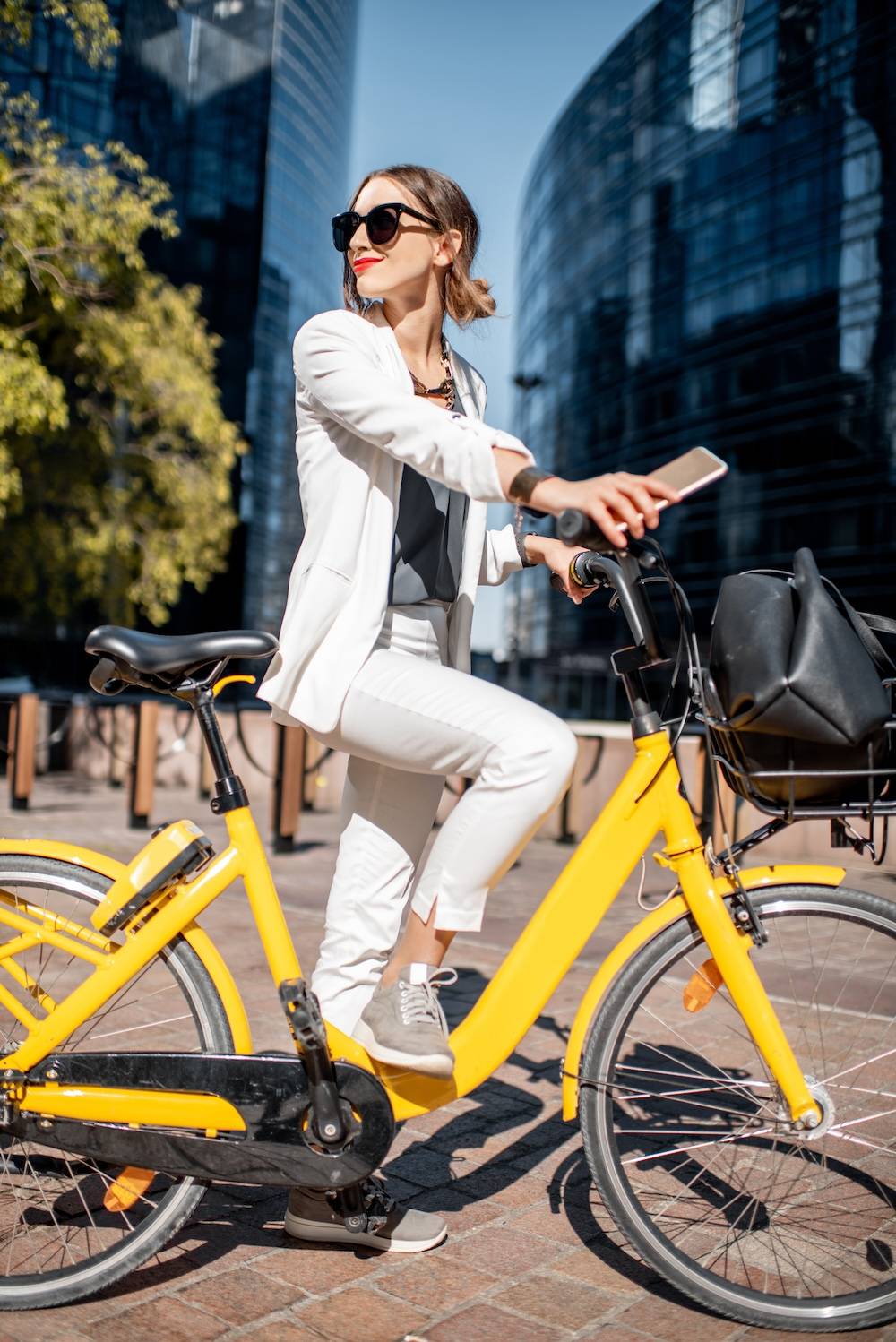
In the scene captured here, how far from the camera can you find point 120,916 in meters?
2.26

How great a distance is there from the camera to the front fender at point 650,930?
221cm

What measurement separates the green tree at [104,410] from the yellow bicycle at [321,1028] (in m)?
12.7

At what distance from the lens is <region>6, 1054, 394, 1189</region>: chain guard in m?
2.21

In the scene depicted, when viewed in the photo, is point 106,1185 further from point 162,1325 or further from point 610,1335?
point 610,1335

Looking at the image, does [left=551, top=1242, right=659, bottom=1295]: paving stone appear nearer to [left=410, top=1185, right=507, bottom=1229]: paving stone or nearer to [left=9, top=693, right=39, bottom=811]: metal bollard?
[left=410, top=1185, right=507, bottom=1229]: paving stone

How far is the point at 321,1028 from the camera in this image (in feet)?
7.16

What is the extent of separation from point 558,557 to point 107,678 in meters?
1.00

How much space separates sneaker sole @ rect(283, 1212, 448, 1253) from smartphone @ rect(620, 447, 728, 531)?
5.29 feet

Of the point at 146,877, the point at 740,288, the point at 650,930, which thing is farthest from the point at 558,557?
the point at 740,288

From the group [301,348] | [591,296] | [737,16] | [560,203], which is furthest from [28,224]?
[560,203]

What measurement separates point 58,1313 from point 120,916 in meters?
0.74

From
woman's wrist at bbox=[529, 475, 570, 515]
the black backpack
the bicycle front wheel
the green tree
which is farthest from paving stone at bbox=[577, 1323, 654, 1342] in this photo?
the green tree

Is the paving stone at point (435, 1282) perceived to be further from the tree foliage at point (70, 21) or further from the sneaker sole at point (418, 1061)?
the tree foliage at point (70, 21)

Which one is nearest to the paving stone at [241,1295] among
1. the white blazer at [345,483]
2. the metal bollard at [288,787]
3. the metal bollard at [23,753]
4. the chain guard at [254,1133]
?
the chain guard at [254,1133]
